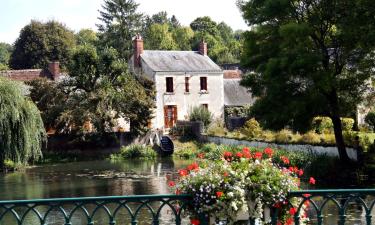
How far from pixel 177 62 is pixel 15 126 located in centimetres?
1796

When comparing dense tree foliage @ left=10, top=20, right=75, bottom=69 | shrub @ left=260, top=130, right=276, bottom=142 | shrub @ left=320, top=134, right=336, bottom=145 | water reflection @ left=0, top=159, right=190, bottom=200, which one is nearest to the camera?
water reflection @ left=0, top=159, right=190, bottom=200

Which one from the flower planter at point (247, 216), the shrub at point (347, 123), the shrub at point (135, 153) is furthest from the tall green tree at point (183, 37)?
the flower planter at point (247, 216)

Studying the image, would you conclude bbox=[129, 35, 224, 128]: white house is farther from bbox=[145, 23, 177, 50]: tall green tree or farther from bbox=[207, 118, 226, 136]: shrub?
bbox=[145, 23, 177, 50]: tall green tree

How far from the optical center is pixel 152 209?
7.42 metres

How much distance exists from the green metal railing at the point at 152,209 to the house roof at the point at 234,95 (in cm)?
2763

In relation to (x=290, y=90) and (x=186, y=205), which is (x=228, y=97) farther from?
(x=186, y=205)

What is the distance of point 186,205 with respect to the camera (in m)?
5.88

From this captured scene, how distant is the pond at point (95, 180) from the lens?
64.7 ft

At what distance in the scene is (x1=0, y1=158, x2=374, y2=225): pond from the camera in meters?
19.7

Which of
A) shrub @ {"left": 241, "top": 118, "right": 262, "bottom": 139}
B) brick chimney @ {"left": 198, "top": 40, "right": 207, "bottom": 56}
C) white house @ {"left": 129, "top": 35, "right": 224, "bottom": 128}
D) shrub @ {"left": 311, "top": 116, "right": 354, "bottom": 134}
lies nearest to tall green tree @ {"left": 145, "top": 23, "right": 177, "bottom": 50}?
brick chimney @ {"left": 198, "top": 40, "right": 207, "bottom": 56}

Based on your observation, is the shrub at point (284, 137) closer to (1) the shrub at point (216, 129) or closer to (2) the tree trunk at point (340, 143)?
(2) the tree trunk at point (340, 143)

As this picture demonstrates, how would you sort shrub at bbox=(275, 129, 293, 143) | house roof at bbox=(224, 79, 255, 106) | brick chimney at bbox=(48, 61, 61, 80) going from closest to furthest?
shrub at bbox=(275, 129, 293, 143), house roof at bbox=(224, 79, 255, 106), brick chimney at bbox=(48, 61, 61, 80)

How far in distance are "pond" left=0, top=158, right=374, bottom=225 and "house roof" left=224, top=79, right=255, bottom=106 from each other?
13.0 meters

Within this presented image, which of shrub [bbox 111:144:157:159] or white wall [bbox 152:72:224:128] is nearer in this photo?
shrub [bbox 111:144:157:159]
